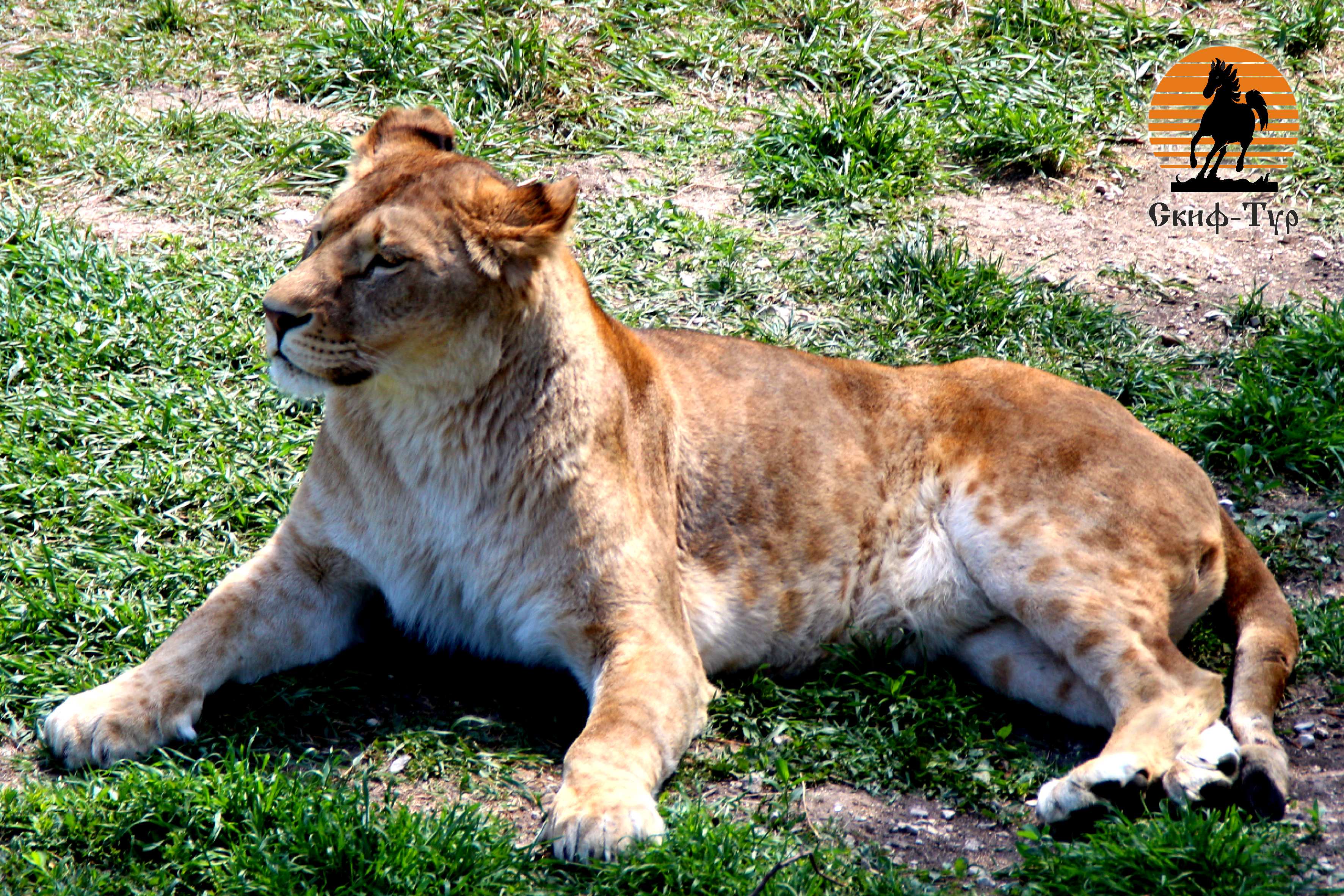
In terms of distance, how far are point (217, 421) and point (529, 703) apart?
191 centimetres

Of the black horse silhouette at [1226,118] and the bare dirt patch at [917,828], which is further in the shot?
the black horse silhouette at [1226,118]

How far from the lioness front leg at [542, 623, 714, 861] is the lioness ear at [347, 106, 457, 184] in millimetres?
1633

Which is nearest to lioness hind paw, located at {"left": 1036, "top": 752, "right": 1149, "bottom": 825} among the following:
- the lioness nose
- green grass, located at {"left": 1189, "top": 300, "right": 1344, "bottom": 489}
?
green grass, located at {"left": 1189, "top": 300, "right": 1344, "bottom": 489}

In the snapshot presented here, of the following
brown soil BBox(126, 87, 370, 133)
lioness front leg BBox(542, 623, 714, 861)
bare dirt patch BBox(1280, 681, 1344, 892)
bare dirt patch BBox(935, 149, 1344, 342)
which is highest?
brown soil BBox(126, 87, 370, 133)

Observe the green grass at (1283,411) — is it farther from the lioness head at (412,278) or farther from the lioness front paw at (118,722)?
the lioness front paw at (118,722)

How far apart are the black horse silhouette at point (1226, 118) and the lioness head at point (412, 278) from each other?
5059 millimetres

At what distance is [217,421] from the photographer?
5.28m

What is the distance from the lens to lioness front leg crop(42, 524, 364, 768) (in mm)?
3617

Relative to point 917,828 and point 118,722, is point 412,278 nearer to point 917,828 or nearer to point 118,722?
point 118,722

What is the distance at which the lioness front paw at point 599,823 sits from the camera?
10.8 ft

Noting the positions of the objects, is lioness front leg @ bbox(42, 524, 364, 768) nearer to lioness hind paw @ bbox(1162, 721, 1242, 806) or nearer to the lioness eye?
the lioness eye

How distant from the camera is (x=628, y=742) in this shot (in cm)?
363

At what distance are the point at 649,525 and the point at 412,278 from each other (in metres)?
1.00

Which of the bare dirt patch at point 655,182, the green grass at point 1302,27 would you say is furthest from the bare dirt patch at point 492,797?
the green grass at point 1302,27
